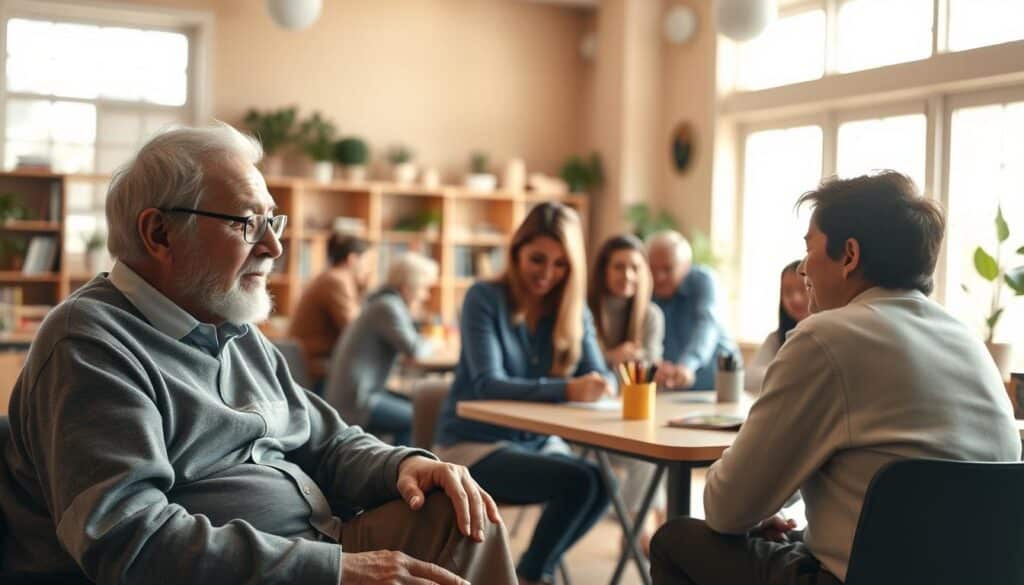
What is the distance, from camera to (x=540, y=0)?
884 centimetres

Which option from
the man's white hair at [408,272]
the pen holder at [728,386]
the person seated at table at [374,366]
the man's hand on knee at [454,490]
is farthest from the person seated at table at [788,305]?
the man's white hair at [408,272]

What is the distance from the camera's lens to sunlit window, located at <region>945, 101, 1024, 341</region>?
579 cm

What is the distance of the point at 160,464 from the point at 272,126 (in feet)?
21.1

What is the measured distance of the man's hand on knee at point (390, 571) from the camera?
166 centimetres

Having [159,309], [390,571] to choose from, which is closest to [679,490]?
[390,571]

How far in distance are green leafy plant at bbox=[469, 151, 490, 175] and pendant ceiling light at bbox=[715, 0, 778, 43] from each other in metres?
3.31

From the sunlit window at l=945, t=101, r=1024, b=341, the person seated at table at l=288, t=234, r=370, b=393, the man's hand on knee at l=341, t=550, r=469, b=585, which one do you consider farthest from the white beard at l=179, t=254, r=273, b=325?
the sunlit window at l=945, t=101, r=1024, b=341

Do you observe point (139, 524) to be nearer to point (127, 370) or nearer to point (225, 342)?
point (127, 370)

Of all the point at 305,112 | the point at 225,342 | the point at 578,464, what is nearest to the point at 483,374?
the point at 578,464

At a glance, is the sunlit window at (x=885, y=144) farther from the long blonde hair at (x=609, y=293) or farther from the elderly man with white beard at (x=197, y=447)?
the elderly man with white beard at (x=197, y=447)

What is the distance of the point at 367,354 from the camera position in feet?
17.0

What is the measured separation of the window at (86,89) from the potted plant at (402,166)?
4.98 feet

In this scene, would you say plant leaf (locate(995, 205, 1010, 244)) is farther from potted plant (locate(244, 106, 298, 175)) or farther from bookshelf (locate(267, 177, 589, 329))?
potted plant (locate(244, 106, 298, 175))

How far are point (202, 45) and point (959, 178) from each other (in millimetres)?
5145
